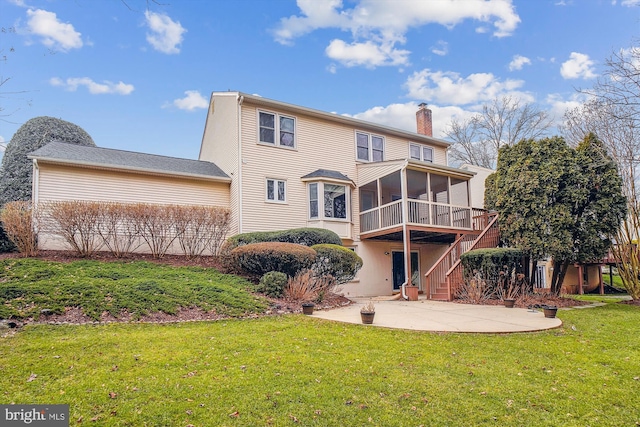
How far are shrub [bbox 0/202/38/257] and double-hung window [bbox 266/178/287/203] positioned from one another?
747 centimetres

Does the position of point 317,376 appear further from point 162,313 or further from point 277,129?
point 277,129

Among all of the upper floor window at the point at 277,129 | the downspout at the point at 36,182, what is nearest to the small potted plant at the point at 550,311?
the upper floor window at the point at 277,129

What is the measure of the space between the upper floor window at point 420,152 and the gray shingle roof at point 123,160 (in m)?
9.20

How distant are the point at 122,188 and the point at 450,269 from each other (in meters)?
11.6

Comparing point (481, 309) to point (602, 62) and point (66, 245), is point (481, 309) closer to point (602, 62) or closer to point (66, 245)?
point (602, 62)

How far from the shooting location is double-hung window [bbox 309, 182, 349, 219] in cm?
1538

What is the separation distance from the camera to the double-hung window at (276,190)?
15.1 meters

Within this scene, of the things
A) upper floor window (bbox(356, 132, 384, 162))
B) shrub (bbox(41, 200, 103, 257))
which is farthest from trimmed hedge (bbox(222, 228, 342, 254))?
upper floor window (bbox(356, 132, 384, 162))

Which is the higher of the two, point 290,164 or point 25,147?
point 25,147

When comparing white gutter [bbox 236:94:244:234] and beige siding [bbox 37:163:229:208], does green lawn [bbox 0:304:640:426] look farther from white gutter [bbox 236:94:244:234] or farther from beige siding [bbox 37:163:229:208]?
beige siding [bbox 37:163:229:208]

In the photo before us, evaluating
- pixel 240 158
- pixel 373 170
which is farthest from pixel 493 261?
pixel 240 158

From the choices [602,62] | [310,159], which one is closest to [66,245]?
[310,159]

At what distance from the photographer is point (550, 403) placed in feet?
12.6

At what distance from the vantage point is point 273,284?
962 cm
